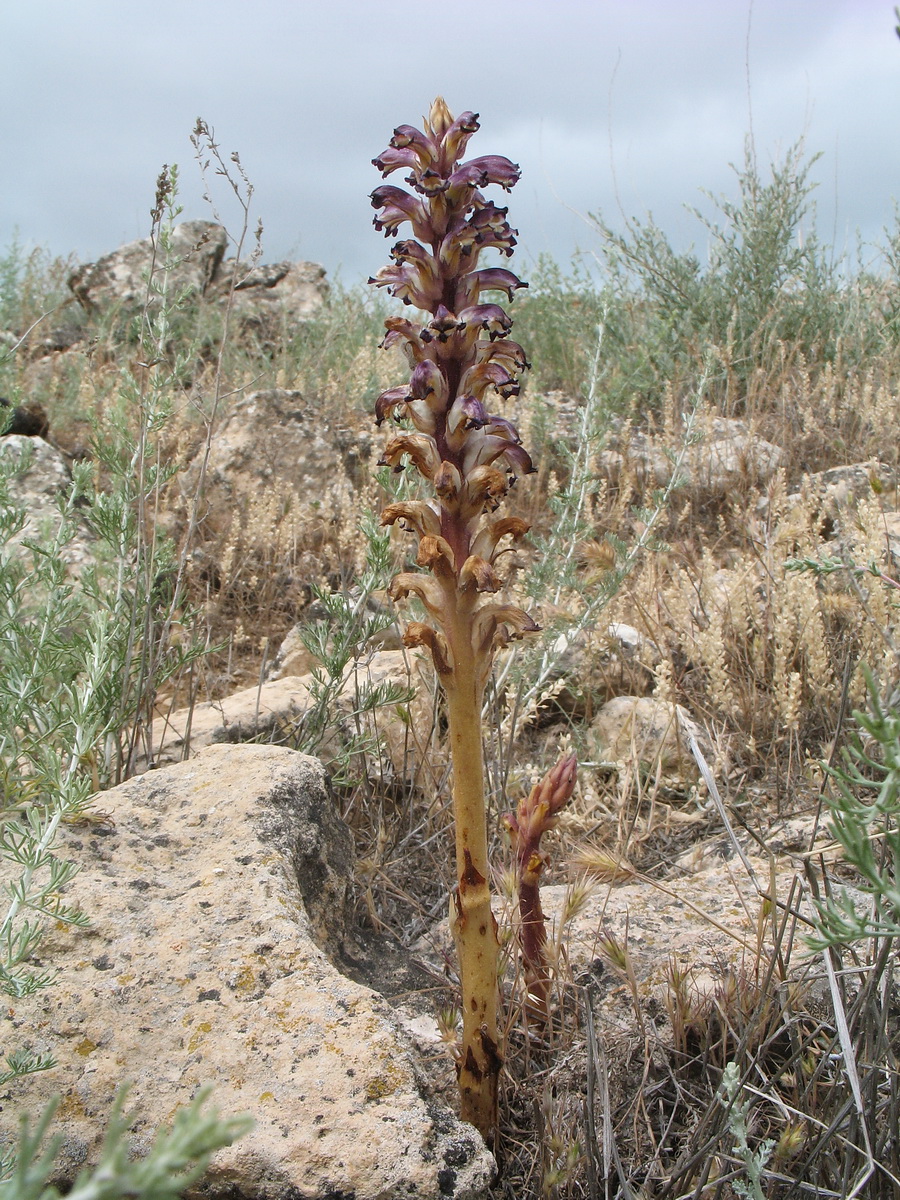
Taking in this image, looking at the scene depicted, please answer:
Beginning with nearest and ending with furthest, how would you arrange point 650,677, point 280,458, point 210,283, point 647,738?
point 647,738
point 650,677
point 280,458
point 210,283

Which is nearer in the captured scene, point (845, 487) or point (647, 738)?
point (647, 738)

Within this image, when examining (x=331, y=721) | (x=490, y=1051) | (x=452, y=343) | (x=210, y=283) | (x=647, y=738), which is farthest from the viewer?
(x=210, y=283)

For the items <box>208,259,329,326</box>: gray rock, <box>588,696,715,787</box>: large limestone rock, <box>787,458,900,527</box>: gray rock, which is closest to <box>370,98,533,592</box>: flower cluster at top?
<box>588,696,715,787</box>: large limestone rock

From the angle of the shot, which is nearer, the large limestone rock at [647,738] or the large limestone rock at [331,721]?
the large limestone rock at [331,721]

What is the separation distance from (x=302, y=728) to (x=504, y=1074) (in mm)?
1558

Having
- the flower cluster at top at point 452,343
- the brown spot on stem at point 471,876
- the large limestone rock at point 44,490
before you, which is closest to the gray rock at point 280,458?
the large limestone rock at point 44,490

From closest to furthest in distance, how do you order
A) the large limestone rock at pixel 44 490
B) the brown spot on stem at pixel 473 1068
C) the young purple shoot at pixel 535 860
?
the brown spot on stem at pixel 473 1068 < the young purple shoot at pixel 535 860 < the large limestone rock at pixel 44 490

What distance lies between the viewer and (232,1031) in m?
1.56

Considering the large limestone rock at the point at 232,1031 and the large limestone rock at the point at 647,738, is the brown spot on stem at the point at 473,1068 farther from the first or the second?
the large limestone rock at the point at 647,738

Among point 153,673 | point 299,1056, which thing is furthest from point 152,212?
point 299,1056

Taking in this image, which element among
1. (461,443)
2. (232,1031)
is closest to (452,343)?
(461,443)

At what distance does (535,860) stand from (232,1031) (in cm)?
67

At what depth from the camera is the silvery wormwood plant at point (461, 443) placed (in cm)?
150

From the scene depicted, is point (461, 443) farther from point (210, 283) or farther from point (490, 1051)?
point (210, 283)
